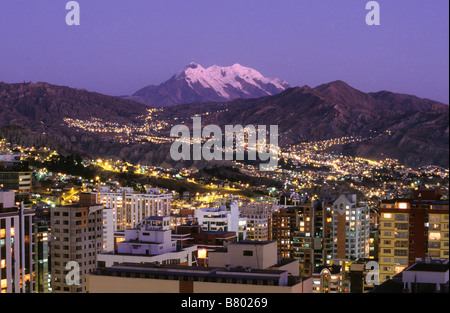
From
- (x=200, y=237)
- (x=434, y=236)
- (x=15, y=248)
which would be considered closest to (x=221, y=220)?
(x=200, y=237)

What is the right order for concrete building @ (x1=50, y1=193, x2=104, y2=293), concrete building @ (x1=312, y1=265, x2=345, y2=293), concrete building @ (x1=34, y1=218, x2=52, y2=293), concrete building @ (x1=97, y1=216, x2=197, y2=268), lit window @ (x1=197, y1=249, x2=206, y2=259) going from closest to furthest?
concrete building @ (x1=97, y1=216, x2=197, y2=268), lit window @ (x1=197, y1=249, x2=206, y2=259), concrete building @ (x1=50, y1=193, x2=104, y2=293), concrete building @ (x1=34, y1=218, x2=52, y2=293), concrete building @ (x1=312, y1=265, x2=345, y2=293)

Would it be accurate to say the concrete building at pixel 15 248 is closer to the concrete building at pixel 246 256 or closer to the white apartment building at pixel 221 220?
the concrete building at pixel 246 256

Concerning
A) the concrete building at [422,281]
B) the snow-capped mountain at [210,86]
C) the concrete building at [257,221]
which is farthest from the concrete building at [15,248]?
the snow-capped mountain at [210,86]

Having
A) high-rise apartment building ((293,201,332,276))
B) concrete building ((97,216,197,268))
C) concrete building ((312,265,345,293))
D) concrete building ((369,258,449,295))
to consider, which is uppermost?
concrete building ((369,258,449,295))

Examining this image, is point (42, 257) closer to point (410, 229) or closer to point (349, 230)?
point (410, 229)

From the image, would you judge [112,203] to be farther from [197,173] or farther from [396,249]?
[197,173]

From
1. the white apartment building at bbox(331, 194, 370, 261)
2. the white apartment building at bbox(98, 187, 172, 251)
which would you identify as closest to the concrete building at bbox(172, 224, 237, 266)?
the white apartment building at bbox(331, 194, 370, 261)

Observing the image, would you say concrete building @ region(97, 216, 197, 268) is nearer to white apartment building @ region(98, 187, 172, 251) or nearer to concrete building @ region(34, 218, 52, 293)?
concrete building @ region(34, 218, 52, 293)
